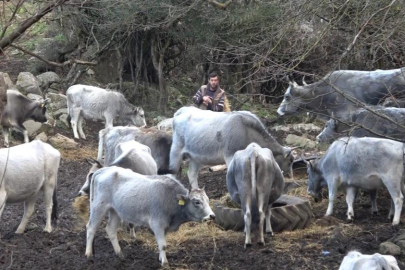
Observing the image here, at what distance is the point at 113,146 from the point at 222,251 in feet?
14.8

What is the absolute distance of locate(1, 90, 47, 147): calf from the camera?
20.4 meters

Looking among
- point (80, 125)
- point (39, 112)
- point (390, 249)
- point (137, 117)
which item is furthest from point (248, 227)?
point (137, 117)

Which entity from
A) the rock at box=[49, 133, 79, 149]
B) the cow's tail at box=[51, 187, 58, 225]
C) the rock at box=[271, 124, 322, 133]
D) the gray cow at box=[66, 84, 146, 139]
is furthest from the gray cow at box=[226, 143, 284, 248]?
the gray cow at box=[66, 84, 146, 139]

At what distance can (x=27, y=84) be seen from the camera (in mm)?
23703

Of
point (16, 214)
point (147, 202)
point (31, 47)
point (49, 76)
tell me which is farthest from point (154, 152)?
point (31, 47)

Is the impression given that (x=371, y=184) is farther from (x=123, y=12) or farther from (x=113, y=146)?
(x=123, y=12)

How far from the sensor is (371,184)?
11.4 metres

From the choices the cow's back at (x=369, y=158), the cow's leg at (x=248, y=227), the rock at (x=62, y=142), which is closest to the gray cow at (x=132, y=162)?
the cow's leg at (x=248, y=227)

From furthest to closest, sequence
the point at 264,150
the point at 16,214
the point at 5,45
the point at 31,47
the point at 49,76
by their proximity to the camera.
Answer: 1. the point at 31,47
2. the point at 49,76
3. the point at 16,214
4. the point at 264,150
5. the point at 5,45

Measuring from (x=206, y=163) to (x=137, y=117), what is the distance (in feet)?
29.7

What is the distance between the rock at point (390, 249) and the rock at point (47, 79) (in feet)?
55.0

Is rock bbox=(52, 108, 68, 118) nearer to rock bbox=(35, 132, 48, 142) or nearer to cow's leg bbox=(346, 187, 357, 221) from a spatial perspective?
rock bbox=(35, 132, 48, 142)

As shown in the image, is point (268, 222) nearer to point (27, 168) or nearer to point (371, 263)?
point (27, 168)

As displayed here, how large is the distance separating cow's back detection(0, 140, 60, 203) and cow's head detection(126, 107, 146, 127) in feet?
35.5
